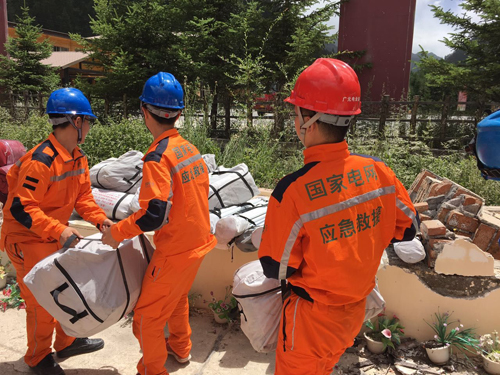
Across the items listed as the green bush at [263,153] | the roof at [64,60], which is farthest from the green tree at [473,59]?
the roof at [64,60]

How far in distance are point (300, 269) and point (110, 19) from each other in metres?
13.0

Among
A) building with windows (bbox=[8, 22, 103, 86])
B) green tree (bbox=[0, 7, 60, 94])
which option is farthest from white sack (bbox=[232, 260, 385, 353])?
green tree (bbox=[0, 7, 60, 94])

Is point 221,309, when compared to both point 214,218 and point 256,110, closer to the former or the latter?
point 214,218

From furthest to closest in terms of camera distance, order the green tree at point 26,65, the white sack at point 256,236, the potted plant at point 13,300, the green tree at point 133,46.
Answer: the green tree at point 26,65, the green tree at point 133,46, the potted plant at point 13,300, the white sack at point 256,236

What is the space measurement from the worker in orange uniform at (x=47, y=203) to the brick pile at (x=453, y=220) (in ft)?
8.66

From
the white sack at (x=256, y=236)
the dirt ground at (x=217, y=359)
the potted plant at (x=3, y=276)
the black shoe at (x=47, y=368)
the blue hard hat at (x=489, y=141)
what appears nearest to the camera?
the blue hard hat at (x=489, y=141)

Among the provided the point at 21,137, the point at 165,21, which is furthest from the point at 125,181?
the point at 165,21

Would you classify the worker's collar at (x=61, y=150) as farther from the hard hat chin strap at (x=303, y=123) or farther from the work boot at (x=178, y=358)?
the hard hat chin strap at (x=303, y=123)

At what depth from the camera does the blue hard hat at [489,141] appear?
1.52 metres

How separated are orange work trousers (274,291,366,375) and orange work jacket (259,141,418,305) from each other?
7 cm

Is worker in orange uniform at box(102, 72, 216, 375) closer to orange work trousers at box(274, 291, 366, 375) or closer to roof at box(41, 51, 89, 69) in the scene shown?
orange work trousers at box(274, 291, 366, 375)

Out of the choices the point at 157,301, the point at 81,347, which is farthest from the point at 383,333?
the point at 81,347

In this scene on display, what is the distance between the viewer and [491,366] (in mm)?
2945

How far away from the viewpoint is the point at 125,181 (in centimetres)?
428
